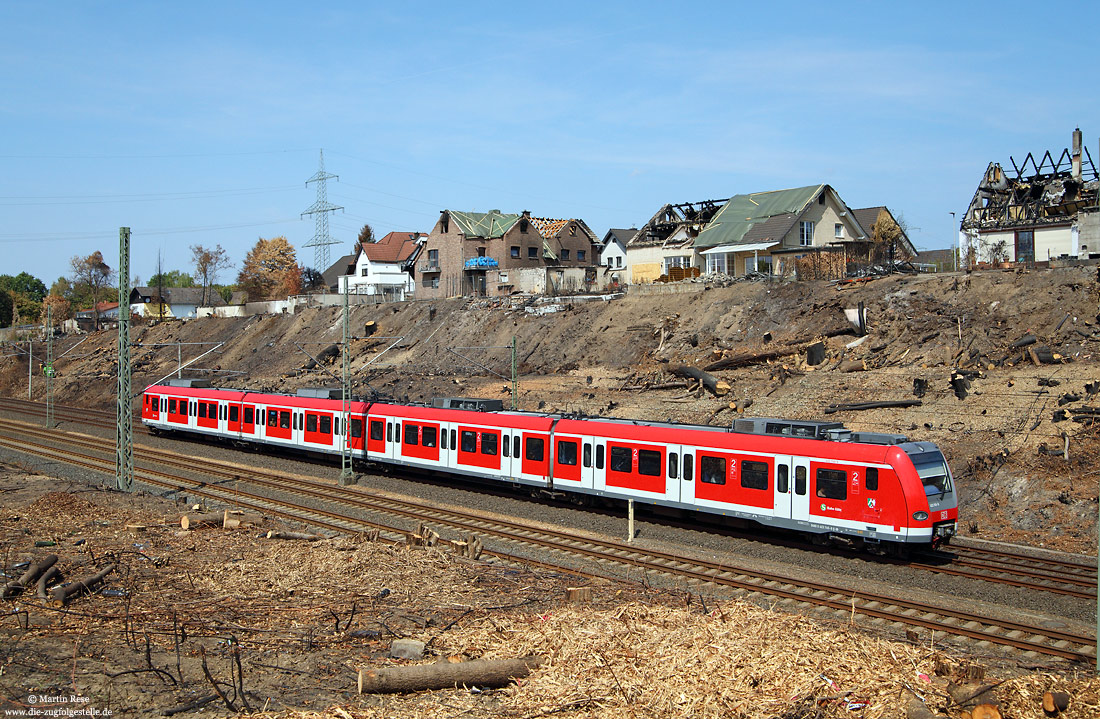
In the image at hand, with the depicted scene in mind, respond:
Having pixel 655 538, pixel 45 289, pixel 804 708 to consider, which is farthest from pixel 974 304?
pixel 45 289

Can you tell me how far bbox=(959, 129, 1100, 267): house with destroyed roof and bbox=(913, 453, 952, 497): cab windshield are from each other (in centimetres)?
2880

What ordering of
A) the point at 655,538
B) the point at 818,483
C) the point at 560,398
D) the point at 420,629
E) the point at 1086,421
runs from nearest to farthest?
1. the point at 420,629
2. the point at 818,483
3. the point at 655,538
4. the point at 1086,421
5. the point at 560,398

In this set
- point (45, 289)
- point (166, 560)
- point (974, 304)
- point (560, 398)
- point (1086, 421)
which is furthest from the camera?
point (45, 289)

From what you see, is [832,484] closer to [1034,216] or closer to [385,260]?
[1034,216]

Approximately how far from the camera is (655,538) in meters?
21.7

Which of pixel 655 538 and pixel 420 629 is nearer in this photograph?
pixel 420 629

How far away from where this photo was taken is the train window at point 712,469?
21281 mm

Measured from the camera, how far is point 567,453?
2506 centimetres

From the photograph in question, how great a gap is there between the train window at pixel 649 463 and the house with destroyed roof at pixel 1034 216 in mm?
29732

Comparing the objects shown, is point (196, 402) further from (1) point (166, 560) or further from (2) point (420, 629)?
(2) point (420, 629)

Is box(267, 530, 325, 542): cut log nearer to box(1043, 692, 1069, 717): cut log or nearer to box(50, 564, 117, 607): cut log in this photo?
box(50, 564, 117, 607): cut log

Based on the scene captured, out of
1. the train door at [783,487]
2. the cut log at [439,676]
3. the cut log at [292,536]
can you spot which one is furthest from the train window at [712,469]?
the cut log at [439,676]

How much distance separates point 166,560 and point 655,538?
11570 millimetres

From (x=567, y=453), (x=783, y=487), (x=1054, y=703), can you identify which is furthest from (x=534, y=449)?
(x=1054, y=703)
